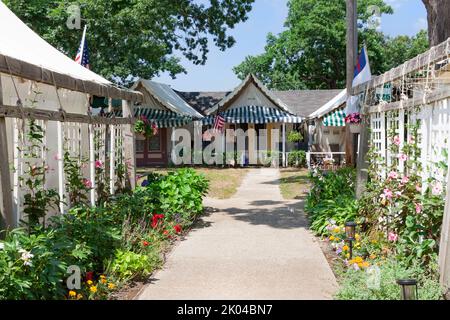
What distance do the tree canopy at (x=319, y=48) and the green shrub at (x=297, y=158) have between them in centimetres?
1698

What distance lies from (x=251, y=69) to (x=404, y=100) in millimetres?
46452

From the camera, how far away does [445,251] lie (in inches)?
197

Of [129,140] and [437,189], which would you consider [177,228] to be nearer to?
[129,140]

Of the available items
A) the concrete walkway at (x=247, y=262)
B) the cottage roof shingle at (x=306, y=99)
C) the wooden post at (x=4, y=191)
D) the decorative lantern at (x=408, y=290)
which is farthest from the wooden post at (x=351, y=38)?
the cottage roof shingle at (x=306, y=99)

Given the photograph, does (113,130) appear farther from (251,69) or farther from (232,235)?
(251,69)

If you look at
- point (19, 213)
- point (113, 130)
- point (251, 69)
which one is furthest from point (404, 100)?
point (251, 69)

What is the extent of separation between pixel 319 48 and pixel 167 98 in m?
18.7

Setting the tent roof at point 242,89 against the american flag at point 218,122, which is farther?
the tent roof at point 242,89

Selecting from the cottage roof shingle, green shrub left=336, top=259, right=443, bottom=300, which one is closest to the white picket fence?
green shrub left=336, top=259, right=443, bottom=300

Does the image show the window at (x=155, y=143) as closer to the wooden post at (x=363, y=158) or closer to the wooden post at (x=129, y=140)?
the wooden post at (x=129, y=140)

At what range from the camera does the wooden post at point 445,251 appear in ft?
16.3

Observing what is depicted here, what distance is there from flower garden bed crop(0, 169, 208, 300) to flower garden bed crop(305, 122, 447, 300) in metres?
2.47

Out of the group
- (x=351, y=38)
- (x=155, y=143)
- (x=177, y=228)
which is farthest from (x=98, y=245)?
(x=155, y=143)

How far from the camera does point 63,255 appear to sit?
528cm
